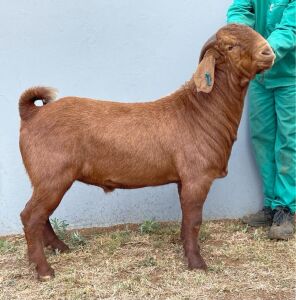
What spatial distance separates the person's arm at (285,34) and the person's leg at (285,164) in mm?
564

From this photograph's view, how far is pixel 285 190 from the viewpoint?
16.0 ft

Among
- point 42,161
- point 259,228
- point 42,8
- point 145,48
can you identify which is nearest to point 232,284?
point 259,228

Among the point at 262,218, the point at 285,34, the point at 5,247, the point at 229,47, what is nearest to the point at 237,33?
the point at 229,47

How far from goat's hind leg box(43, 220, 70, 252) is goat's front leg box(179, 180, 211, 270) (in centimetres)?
107

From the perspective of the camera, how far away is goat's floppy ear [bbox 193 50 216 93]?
380 cm

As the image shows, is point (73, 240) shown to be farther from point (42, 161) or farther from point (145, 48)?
point (145, 48)

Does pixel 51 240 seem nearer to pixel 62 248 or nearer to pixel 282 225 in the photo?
pixel 62 248

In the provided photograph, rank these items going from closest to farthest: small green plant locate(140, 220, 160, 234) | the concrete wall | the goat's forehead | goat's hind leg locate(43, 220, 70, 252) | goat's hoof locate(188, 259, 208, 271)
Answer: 1. the goat's forehead
2. goat's hoof locate(188, 259, 208, 271)
3. goat's hind leg locate(43, 220, 70, 252)
4. the concrete wall
5. small green plant locate(140, 220, 160, 234)

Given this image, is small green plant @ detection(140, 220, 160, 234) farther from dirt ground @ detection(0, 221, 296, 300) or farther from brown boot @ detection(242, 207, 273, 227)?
brown boot @ detection(242, 207, 273, 227)

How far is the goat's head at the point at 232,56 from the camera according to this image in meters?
3.71

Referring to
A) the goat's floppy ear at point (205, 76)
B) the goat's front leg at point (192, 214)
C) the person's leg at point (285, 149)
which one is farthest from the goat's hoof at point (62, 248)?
the person's leg at point (285, 149)

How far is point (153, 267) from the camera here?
4164 mm

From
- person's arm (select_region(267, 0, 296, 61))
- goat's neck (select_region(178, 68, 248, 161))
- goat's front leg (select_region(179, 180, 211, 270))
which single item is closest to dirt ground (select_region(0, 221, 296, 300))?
goat's front leg (select_region(179, 180, 211, 270))

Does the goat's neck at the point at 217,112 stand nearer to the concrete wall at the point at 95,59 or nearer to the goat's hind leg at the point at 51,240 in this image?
the concrete wall at the point at 95,59
